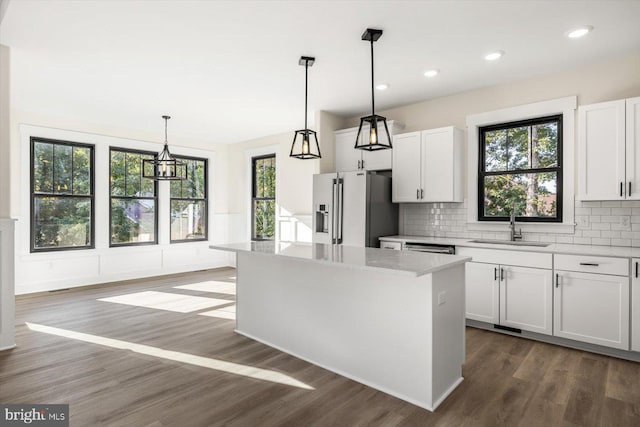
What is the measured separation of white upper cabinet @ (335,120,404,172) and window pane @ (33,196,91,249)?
429 centimetres

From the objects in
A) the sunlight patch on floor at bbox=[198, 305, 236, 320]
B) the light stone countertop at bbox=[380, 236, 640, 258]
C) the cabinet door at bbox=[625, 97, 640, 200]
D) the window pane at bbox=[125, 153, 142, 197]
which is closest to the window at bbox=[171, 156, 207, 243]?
the window pane at bbox=[125, 153, 142, 197]

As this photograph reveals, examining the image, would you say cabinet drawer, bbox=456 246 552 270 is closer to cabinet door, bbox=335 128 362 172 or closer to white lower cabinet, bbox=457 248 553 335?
white lower cabinet, bbox=457 248 553 335

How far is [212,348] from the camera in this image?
342 centimetres

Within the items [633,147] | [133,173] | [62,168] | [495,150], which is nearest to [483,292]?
[495,150]

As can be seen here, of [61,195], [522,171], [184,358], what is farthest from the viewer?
[61,195]

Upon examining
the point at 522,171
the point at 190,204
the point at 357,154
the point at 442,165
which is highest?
the point at 357,154

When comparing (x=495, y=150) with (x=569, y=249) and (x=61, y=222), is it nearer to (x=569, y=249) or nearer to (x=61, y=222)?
(x=569, y=249)

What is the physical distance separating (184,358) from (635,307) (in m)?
3.81

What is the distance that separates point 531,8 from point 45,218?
6736 millimetres

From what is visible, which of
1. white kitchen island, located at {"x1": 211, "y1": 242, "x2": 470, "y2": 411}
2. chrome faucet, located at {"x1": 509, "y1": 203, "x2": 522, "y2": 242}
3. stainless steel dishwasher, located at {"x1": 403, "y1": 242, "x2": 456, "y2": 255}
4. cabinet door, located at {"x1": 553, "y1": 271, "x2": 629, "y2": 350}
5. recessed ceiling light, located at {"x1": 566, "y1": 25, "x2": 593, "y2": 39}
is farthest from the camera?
chrome faucet, located at {"x1": 509, "y1": 203, "x2": 522, "y2": 242}

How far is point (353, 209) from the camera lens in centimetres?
470

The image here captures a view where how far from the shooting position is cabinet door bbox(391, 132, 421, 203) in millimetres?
4648

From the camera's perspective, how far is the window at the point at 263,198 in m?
7.41

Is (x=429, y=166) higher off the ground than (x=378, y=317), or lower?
higher
